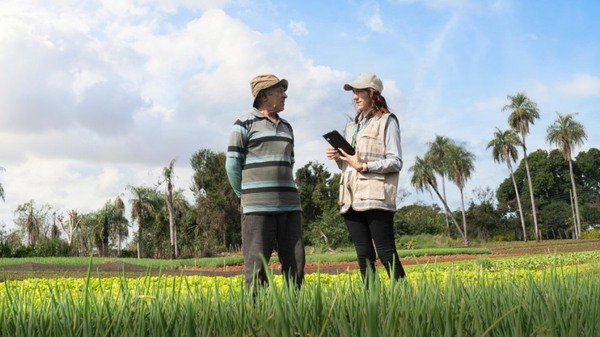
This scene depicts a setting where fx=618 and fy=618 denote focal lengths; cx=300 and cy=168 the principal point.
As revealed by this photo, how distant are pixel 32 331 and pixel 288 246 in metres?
2.56

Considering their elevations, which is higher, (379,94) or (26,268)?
Result: (379,94)

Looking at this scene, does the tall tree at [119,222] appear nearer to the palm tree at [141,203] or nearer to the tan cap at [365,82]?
the palm tree at [141,203]

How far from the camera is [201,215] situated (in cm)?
4369

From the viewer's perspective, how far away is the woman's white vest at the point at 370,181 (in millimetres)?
4539

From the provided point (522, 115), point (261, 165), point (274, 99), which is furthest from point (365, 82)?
point (522, 115)

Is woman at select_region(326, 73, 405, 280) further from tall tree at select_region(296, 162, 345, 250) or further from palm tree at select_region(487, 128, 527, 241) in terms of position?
palm tree at select_region(487, 128, 527, 241)

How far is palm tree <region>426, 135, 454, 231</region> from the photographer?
5803 centimetres

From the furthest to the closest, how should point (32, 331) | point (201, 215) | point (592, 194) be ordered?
point (592, 194), point (201, 215), point (32, 331)

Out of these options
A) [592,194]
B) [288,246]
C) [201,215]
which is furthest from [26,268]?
[592,194]

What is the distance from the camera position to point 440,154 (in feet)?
193

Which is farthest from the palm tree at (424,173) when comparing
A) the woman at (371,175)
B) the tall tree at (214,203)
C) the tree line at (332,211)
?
the woman at (371,175)

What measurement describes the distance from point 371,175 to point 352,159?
0.19 meters

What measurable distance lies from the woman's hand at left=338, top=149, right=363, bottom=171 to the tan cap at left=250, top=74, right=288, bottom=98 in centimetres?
68

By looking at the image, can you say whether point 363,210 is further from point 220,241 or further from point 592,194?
point 592,194
